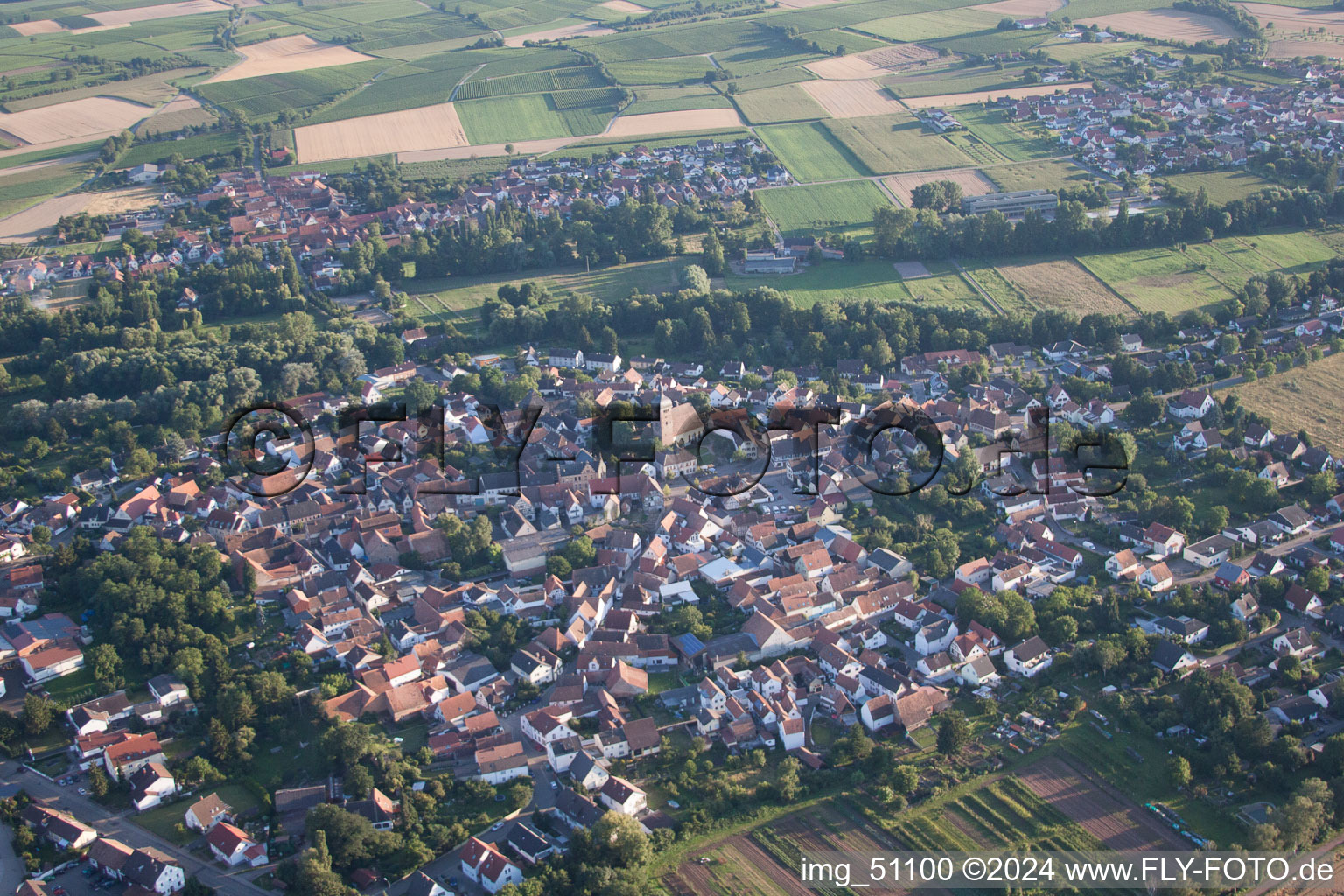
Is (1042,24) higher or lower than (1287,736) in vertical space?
higher

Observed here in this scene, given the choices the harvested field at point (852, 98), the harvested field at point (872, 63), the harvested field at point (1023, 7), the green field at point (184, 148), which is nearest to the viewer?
the green field at point (184, 148)

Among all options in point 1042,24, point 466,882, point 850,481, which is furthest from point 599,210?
point 1042,24

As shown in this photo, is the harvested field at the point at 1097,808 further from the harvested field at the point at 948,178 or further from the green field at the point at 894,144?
the green field at the point at 894,144

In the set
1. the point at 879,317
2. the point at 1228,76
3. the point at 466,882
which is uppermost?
the point at 1228,76

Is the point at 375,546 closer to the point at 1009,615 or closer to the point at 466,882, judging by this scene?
the point at 466,882

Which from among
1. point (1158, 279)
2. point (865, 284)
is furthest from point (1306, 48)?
point (865, 284)

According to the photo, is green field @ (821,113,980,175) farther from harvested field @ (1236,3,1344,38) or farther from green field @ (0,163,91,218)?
green field @ (0,163,91,218)

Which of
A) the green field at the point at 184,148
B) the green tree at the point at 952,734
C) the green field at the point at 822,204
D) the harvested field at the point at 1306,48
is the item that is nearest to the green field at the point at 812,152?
the green field at the point at 822,204
